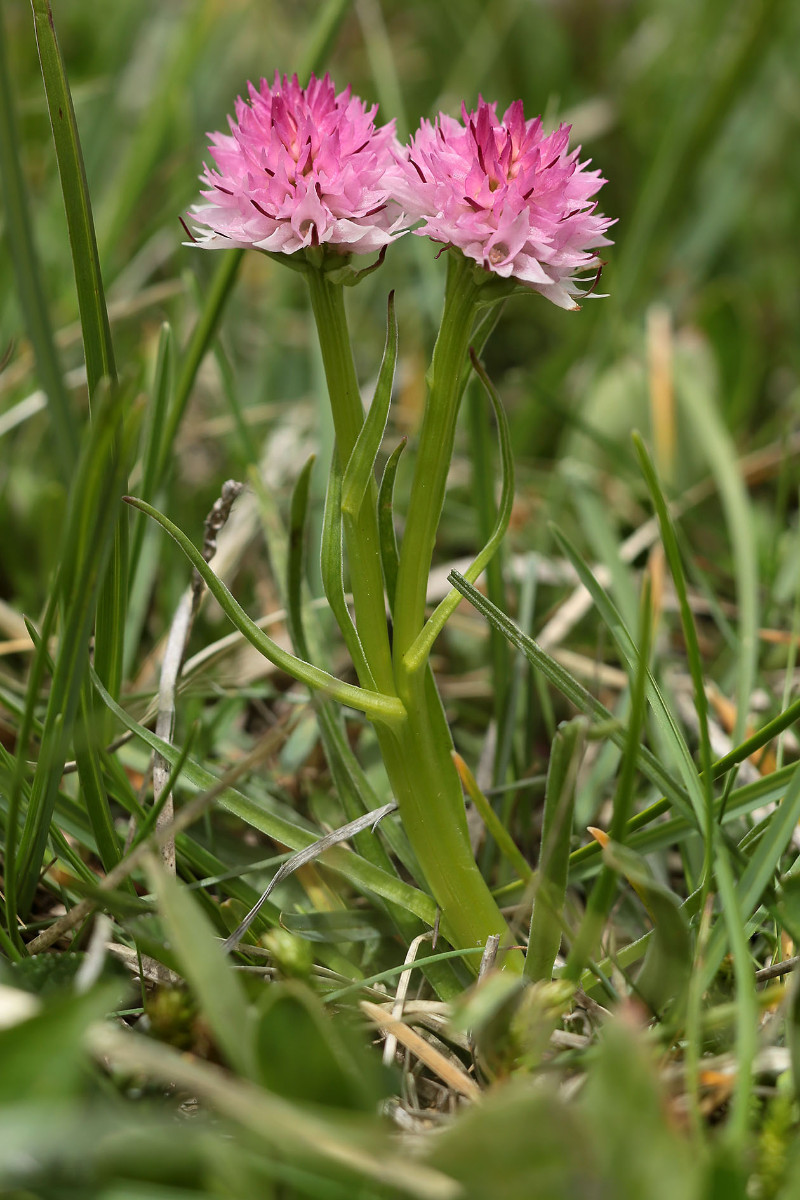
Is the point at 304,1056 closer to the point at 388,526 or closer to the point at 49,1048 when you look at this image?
the point at 49,1048

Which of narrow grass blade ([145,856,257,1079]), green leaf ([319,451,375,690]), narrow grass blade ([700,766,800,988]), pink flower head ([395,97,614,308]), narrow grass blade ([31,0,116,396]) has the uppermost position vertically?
narrow grass blade ([31,0,116,396])

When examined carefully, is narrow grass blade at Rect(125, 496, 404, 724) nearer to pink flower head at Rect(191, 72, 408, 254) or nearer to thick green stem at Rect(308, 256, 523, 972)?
thick green stem at Rect(308, 256, 523, 972)

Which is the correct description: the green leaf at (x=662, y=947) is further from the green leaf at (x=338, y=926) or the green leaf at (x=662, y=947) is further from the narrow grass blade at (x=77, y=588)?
the narrow grass blade at (x=77, y=588)

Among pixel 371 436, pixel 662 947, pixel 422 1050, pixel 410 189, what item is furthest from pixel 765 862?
pixel 410 189

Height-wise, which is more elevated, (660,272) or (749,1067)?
(660,272)

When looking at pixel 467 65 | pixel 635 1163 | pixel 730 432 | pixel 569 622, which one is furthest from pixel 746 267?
pixel 635 1163

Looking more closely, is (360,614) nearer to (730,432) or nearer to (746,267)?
(730,432)

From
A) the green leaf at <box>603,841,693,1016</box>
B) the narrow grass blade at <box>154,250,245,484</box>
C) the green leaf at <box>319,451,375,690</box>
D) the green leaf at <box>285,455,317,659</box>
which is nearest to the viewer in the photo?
the green leaf at <box>603,841,693,1016</box>

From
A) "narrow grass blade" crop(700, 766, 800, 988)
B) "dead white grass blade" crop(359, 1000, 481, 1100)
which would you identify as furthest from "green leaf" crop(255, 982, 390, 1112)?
"narrow grass blade" crop(700, 766, 800, 988)
